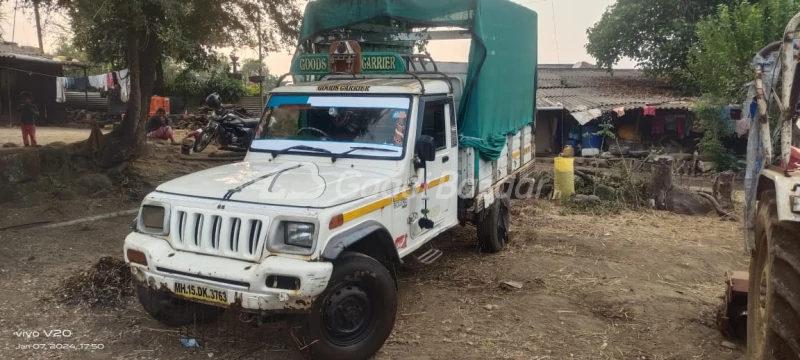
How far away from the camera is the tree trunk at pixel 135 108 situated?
1054 cm

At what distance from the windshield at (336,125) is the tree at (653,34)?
15.9 metres

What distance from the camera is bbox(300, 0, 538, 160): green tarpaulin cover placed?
6227 mm

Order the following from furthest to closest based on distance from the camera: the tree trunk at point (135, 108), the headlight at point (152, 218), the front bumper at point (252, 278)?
the tree trunk at point (135, 108)
the headlight at point (152, 218)
the front bumper at point (252, 278)

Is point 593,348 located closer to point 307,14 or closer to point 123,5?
point 307,14

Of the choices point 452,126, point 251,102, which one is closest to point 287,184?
point 452,126

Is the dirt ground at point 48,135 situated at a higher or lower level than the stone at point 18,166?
higher

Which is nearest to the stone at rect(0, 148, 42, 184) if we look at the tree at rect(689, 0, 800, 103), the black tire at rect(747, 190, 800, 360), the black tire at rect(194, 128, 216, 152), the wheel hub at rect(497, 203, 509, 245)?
the black tire at rect(194, 128, 216, 152)

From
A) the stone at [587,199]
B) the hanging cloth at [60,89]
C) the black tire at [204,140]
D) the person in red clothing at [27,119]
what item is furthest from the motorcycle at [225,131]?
the hanging cloth at [60,89]

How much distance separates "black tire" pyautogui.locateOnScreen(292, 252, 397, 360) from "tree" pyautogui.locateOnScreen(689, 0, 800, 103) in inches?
548

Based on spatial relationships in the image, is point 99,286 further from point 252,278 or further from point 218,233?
point 252,278

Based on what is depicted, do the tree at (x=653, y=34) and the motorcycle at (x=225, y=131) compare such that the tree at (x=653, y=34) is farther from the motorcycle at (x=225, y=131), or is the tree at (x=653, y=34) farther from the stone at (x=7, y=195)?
the stone at (x=7, y=195)

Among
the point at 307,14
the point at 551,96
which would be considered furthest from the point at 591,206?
the point at 551,96

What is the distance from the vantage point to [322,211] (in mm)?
3850

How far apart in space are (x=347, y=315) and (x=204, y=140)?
10.7m
